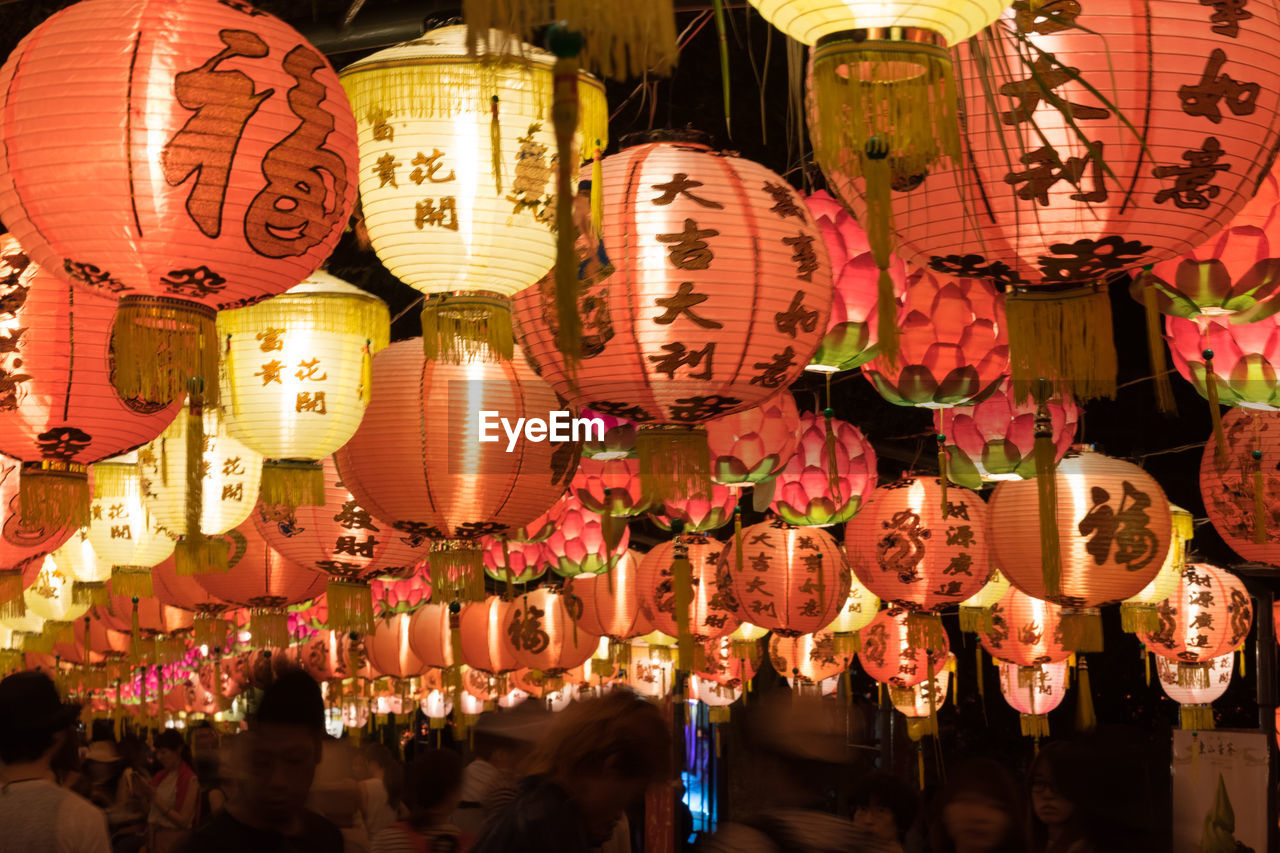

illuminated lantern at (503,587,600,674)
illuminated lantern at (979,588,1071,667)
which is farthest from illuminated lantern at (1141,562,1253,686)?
illuminated lantern at (503,587,600,674)

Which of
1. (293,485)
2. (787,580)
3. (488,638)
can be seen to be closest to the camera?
(293,485)

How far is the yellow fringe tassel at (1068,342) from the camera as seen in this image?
257 centimetres

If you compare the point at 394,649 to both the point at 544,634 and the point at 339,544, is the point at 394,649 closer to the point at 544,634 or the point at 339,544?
the point at 544,634

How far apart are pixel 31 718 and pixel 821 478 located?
4.20 m

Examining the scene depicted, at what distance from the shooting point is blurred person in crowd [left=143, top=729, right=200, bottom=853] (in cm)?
745

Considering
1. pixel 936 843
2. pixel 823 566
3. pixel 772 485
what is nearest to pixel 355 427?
pixel 936 843

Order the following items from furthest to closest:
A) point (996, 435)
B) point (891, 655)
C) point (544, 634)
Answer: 1. point (891, 655)
2. point (544, 634)
3. point (996, 435)

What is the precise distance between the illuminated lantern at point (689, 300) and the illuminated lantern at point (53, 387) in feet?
3.85

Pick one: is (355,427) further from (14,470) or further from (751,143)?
(751,143)

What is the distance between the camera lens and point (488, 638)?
10.2 meters

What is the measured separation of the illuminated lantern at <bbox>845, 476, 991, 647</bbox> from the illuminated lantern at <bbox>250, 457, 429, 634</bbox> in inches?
82.2

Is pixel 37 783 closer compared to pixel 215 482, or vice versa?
pixel 37 783

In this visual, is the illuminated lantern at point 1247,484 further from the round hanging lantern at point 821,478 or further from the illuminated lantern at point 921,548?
the round hanging lantern at point 821,478

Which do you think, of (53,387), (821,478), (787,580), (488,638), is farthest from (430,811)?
(488,638)
